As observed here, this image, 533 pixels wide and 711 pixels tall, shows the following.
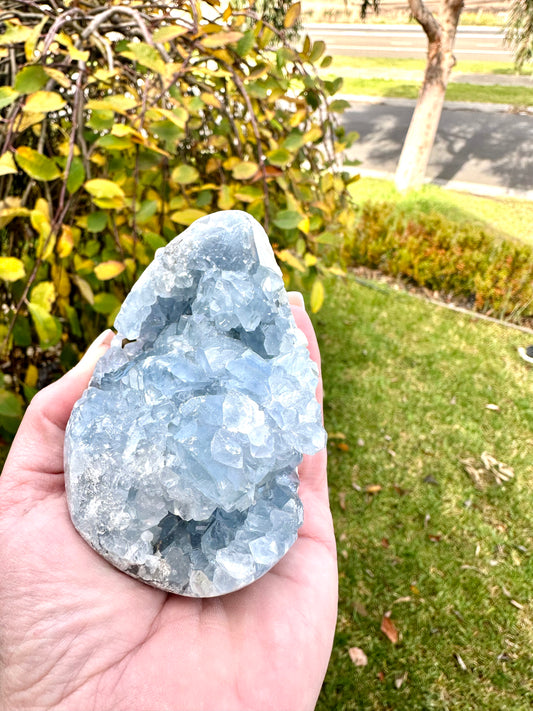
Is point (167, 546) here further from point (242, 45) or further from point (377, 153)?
point (377, 153)

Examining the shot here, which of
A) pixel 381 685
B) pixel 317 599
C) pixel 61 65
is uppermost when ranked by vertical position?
pixel 61 65

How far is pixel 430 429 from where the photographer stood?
3531mm

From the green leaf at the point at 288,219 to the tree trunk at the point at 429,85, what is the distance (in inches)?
197

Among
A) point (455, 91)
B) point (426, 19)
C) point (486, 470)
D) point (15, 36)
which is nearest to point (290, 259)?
point (15, 36)

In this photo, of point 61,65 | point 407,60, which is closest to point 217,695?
point 61,65

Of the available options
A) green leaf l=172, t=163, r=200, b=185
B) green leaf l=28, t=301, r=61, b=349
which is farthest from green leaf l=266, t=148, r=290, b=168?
green leaf l=28, t=301, r=61, b=349

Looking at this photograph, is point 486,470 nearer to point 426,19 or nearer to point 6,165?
point 6,165

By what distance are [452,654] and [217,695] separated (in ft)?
5.63

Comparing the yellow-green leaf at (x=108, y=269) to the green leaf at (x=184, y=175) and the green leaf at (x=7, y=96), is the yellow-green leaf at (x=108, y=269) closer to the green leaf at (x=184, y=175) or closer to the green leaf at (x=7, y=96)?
the green leaf at (x=184, y=175)

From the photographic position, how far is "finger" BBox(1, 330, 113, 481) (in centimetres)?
135

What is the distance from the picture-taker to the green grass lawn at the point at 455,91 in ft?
42.5

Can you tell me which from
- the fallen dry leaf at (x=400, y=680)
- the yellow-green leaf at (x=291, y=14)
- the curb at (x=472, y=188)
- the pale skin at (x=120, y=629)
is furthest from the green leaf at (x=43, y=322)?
the curb at (x=472, y=188)

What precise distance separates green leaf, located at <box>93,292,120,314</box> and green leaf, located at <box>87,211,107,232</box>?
0.24 m

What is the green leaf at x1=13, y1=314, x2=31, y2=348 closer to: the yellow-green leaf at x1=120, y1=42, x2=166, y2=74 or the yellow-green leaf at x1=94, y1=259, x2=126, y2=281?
the yellow-green leaf at x1=94, y1=259, x2=126, y2=281
